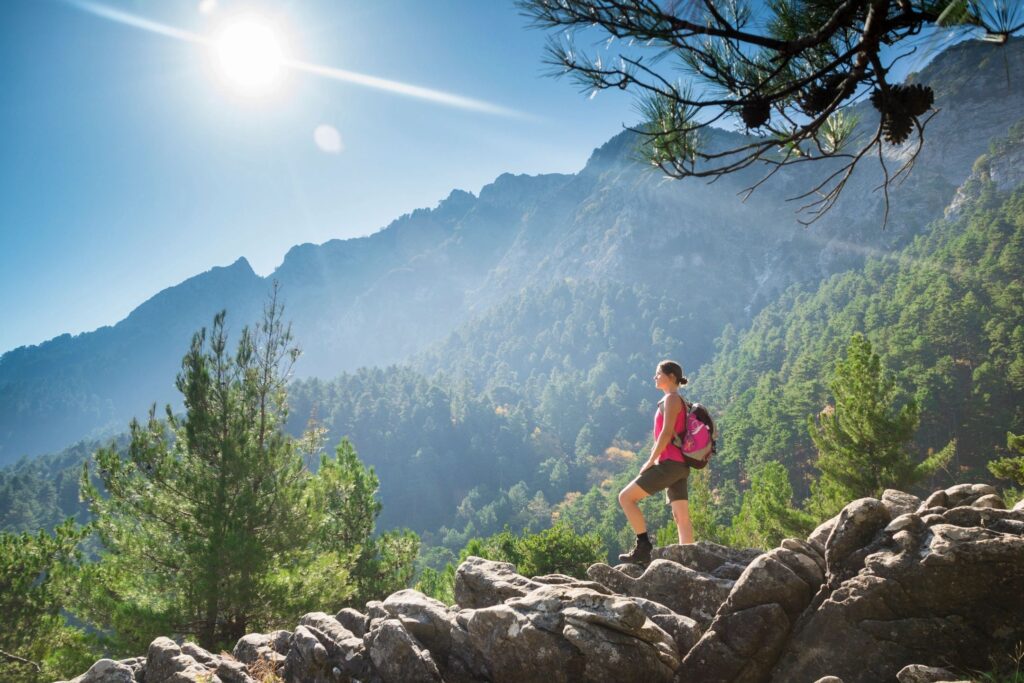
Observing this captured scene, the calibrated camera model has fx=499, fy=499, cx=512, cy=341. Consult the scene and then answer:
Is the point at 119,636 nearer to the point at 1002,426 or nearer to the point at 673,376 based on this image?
the point at 673,376

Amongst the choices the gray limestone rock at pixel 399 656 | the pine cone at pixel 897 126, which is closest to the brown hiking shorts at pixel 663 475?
the gray limestone rock at pixel 399 656

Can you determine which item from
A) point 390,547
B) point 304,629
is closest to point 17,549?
point 390,547

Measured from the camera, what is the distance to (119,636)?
903 cm

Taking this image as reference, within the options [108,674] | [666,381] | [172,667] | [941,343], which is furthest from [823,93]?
[941,343]

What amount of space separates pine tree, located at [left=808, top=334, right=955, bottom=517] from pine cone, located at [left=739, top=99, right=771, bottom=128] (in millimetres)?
15588

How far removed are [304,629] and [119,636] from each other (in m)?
6.23

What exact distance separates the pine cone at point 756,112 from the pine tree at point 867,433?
15588 millimetres

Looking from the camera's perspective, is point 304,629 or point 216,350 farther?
point 216,350

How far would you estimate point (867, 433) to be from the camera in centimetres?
1593

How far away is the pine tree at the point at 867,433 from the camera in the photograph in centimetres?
1583

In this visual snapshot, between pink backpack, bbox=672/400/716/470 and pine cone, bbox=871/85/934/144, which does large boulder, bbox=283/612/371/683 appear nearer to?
pink backpack, bbox=672/400/716/470

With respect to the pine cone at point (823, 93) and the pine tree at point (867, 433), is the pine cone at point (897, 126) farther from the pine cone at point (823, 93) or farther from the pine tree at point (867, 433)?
the pine tree at point (867, 433)

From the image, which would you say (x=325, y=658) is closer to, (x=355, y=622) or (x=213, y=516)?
(x=355, y=622)

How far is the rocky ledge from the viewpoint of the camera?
3719 mm
